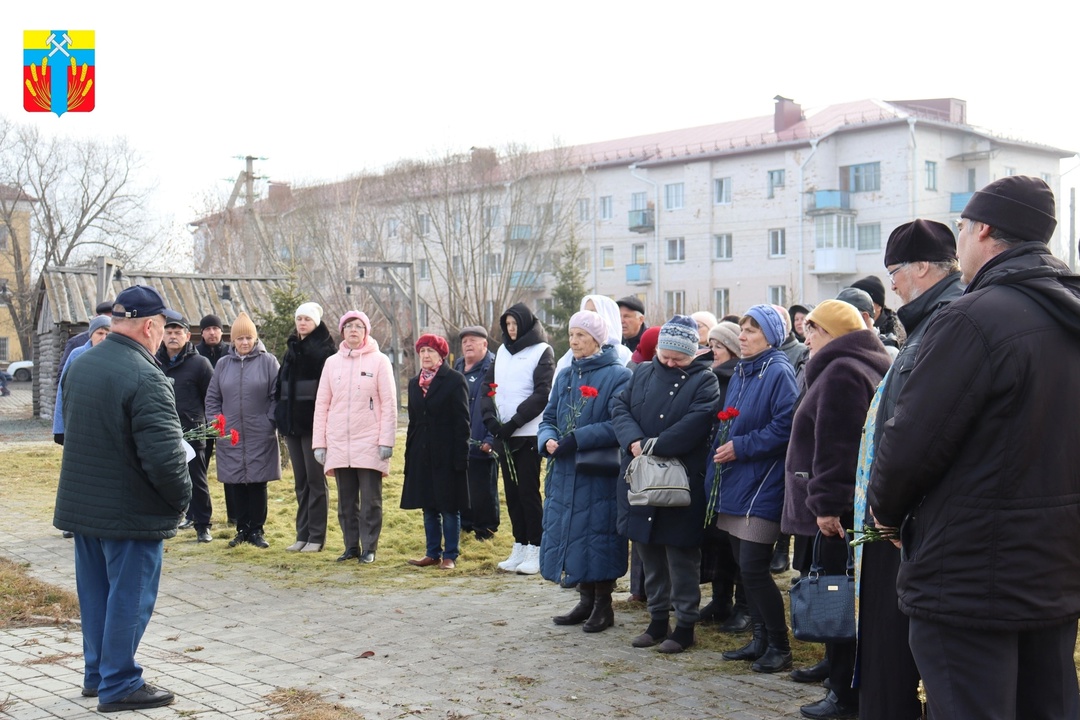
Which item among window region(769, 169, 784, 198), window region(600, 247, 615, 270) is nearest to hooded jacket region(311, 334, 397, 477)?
window region(769, 169, 784, 198)

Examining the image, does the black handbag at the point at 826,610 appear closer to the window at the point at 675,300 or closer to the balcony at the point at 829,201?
the balcony at the point at 829,201

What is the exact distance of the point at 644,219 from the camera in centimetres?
5497

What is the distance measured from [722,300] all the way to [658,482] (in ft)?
156

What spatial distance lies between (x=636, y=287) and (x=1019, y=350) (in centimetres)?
5306

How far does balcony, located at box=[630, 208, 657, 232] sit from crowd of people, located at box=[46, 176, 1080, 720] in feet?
145

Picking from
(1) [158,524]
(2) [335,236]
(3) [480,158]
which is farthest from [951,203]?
(1) [158,524]

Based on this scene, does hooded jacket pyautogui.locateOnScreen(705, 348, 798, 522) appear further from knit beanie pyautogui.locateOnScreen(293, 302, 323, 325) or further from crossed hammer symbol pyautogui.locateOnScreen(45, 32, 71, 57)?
crossed hammer symbol pyautogui.locateOnScreen(45, 32, 71, 57)

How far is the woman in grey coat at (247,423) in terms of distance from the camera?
33.7 feet

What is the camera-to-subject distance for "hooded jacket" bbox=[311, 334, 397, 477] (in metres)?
9.48

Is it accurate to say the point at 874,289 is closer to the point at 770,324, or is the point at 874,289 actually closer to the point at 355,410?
the point at 770,324

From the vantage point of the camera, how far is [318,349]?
33.1ft

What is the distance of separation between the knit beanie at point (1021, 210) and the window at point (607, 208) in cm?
5417

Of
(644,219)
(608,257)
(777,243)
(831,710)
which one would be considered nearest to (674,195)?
(644,219)

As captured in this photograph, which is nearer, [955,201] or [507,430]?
[507,430]
